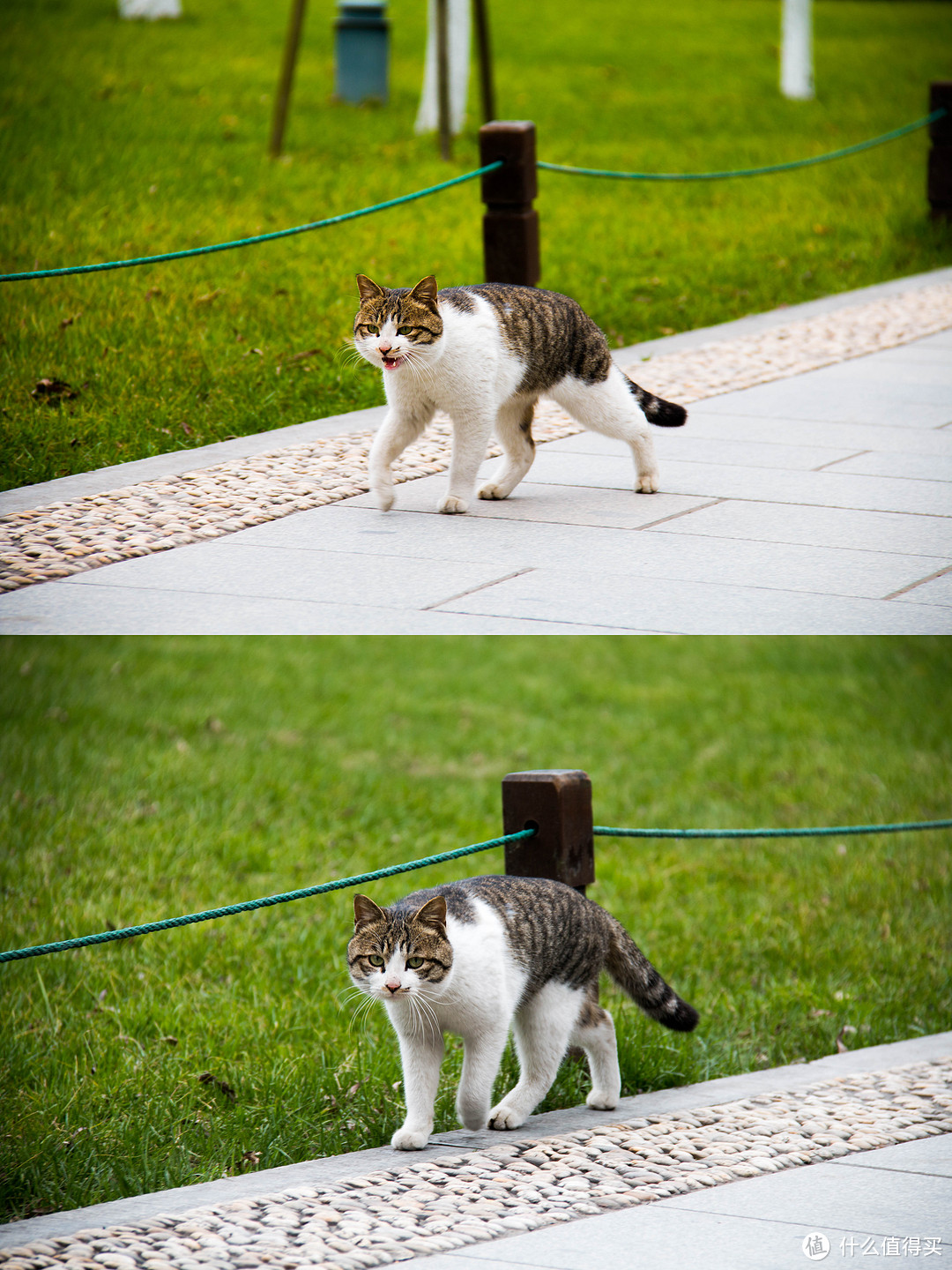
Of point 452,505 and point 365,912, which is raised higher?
point 452,505

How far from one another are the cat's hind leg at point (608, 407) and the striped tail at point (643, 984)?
7.33 feet

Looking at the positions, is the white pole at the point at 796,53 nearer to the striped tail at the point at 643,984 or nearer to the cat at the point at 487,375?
the cat at the point at 487,375

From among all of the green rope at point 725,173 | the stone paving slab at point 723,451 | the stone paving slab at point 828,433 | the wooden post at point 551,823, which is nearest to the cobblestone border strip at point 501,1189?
the wooden post at point 551,823

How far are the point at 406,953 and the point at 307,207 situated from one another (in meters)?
8.77

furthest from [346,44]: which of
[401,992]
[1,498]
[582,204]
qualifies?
[401,992]

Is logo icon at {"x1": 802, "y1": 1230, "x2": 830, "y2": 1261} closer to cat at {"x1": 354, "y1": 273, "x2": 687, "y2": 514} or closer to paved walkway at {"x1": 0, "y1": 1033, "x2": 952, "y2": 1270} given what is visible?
paved walkway at {"x1": 0, "y1": 1033, "x2": 952, "y2": 1270}

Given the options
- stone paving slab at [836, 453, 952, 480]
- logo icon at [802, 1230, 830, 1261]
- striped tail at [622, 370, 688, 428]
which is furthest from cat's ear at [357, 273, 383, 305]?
logo icon at [802, 1230, 830, 1261]

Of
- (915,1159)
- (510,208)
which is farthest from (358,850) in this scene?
(915,1159)

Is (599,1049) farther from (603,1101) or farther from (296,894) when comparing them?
(296,894)

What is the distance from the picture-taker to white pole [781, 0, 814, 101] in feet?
63.9

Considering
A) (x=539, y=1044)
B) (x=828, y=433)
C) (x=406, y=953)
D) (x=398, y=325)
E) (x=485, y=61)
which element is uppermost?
(x=485, y=61)

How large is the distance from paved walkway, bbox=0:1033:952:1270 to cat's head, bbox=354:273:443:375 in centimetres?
263

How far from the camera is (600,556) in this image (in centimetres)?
544

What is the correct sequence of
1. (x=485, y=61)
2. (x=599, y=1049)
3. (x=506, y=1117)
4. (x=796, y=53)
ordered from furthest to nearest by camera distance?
(x=796, y=53) → (x=485, y=61) → (x=599, y=1049) → (x=506, y=1117)
